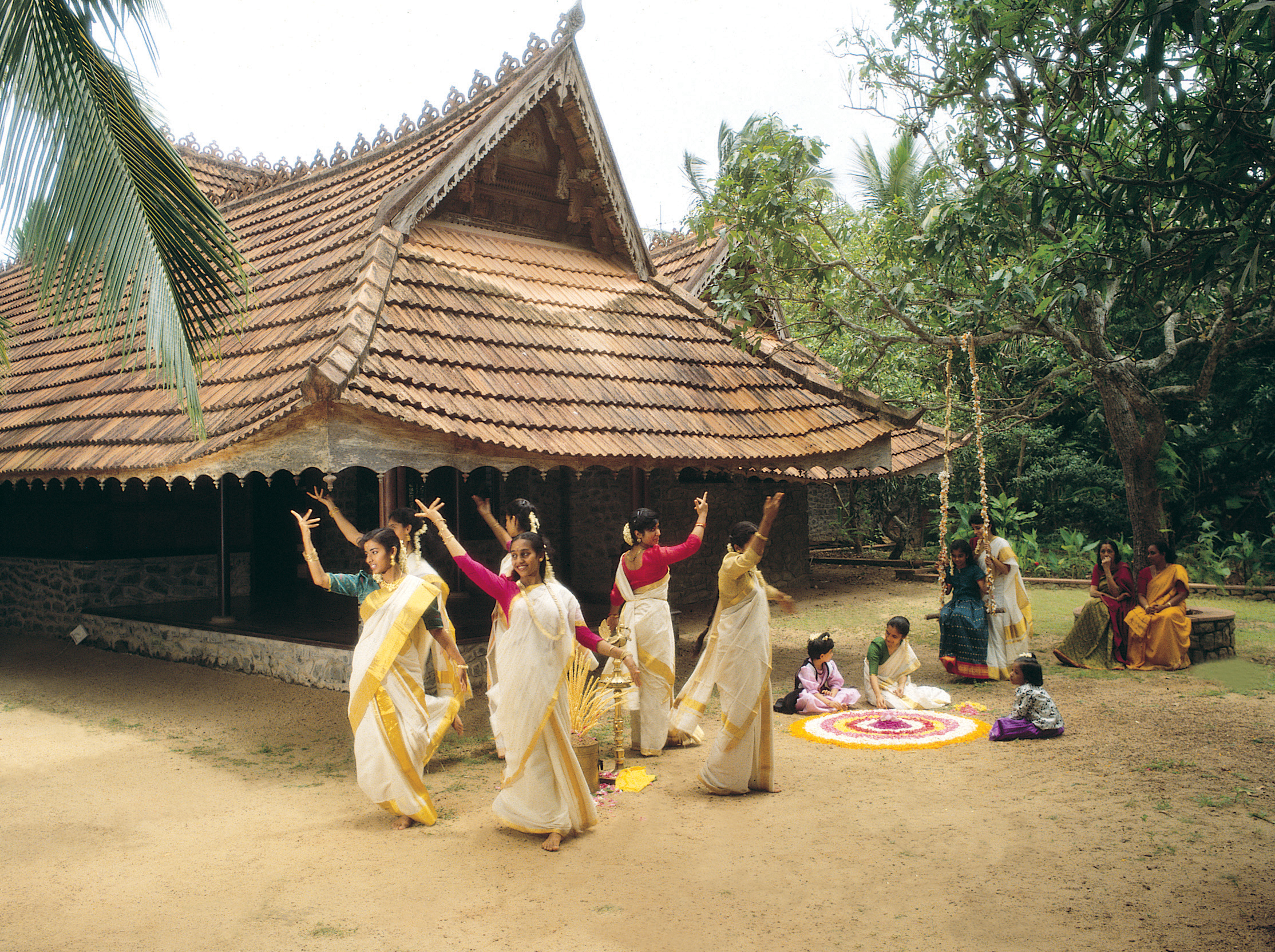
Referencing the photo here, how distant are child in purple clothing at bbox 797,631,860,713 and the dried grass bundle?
237cm

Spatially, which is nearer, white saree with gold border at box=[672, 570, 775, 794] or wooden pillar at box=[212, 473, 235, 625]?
white saree with gold border at box=[672, 570, 775, 794]

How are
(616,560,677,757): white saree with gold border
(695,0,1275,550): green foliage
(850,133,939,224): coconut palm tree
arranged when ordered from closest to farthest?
(695,0,1275,550): green foliage
(616,560,677,757): white saree with gold border
(850,133,939,224): coconut palm tree

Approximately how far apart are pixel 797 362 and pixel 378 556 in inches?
246

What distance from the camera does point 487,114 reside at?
8.56 meters

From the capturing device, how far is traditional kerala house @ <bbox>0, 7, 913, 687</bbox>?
6438mm

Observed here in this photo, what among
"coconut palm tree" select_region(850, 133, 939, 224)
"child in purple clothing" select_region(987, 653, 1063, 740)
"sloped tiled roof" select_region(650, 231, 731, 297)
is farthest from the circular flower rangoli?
"coconut palm tree" select_region(850, 133, 939, 224)

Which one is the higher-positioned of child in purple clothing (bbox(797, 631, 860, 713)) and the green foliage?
the green foliage

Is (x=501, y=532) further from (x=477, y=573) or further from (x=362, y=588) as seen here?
(x=477, y=573)

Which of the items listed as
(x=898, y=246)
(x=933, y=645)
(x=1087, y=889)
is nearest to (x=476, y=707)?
(x=1087, y=889)

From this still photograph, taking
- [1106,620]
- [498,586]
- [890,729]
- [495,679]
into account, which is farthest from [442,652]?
[1106,620]

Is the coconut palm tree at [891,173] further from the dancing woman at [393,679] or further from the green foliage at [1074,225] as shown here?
the dancing woman at [393,679]

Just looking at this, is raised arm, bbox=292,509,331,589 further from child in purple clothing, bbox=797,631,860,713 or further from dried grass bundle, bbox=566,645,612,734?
child in purple clothing, bbox=797,631,860,713

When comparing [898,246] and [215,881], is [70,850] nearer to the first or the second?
[215,881]

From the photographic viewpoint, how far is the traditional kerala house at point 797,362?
9.54 meters
